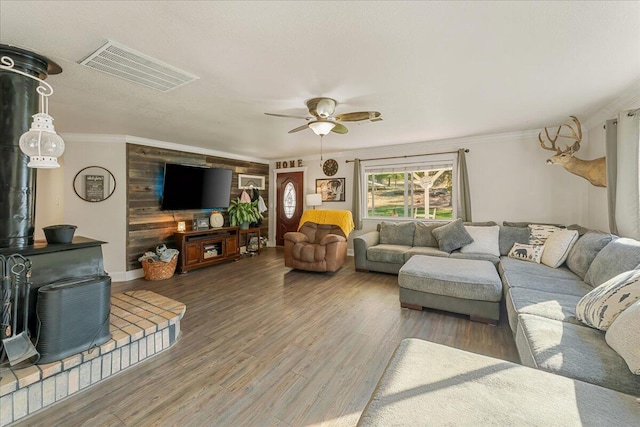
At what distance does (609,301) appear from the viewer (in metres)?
1.48

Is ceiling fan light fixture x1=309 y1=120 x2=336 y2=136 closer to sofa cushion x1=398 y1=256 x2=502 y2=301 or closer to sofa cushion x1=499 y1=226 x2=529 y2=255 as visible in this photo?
sofa cushion x1=398 y1=256 x2=502 y2=301

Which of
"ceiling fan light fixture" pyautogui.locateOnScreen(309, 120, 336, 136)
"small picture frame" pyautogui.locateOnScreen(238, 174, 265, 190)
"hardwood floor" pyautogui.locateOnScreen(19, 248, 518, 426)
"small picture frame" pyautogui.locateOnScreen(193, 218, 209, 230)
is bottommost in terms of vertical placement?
"hardwood floor" pyautogui.locateOnScreen(19, 248, 518, 426)

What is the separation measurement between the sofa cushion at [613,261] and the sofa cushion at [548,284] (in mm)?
101

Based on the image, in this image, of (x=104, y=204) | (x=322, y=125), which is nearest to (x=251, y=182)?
(x=104, y=204)

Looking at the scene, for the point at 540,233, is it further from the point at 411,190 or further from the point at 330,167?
the point at 330,167

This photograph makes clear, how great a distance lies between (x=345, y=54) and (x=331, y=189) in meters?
4.27

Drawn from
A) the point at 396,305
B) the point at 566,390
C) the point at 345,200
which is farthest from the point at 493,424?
the point at 345,200

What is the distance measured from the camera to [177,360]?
6.77 feet

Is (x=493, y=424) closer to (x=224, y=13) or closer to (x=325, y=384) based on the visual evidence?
(x=325, y=384)

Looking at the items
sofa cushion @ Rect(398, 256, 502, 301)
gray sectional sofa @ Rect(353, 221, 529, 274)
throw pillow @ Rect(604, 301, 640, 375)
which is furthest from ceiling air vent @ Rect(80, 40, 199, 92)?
gray sectional sofa @ Rect(353, 221, 529, 274)

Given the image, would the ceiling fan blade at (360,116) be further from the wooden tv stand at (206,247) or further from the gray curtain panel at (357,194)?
the wooden tv stand at (206,247)

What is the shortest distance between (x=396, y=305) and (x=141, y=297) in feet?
9.13

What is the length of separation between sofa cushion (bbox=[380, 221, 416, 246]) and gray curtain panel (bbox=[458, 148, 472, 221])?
86 centimetres

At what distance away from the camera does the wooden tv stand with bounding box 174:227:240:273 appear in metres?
4.53
